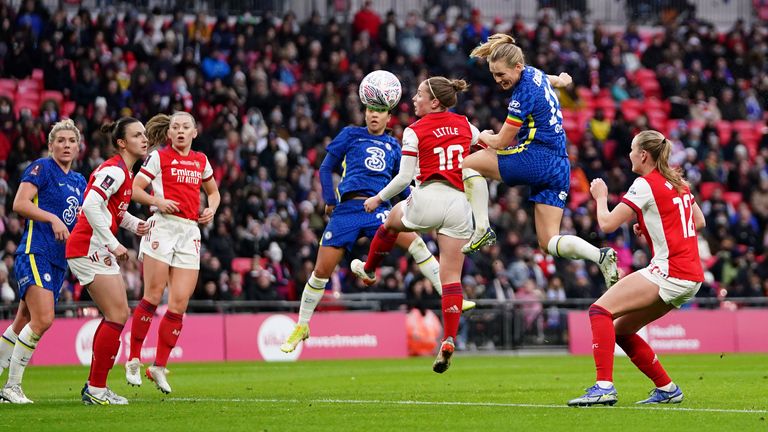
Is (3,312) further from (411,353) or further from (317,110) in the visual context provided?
(317,110)

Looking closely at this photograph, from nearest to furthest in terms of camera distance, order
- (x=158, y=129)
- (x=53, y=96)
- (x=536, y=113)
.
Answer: (x=536, y=113) → (x=158, y=129) → (x=53, y=96)

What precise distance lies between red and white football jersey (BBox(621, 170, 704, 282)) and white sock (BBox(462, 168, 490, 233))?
2.12 m

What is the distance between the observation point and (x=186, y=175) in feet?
40.7

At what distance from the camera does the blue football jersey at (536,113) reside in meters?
11.1

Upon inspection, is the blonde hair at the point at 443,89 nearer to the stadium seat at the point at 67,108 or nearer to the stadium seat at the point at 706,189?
the stadium seat at the point at 67,108

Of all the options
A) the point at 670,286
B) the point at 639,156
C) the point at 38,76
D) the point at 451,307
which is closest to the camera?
the point at 670,286

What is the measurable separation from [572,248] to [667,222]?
55.7 inches

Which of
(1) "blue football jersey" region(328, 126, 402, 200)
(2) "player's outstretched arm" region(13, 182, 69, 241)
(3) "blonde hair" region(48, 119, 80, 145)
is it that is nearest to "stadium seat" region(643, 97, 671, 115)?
(1) "blue football jersey" region(328, 126, 402, 200)

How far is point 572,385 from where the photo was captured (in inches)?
543

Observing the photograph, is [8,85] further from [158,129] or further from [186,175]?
[186,175]

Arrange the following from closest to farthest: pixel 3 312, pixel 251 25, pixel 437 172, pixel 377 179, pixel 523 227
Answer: pixel 437 172, pixel 377 179, pixel 3 312, pixel 523 227, pixel 251 25

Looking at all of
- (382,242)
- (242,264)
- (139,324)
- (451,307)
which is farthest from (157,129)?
(242,264)

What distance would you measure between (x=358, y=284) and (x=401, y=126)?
4549 mm

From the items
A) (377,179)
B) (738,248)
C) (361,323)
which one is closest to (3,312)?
(361,323)
